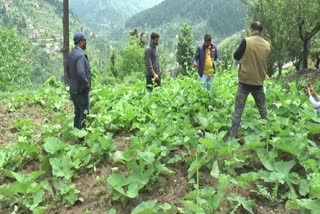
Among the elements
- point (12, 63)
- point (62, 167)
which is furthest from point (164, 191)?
point (12, 63)

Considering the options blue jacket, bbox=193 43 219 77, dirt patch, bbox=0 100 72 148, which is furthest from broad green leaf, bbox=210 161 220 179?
blue jacket, bbox=193 43 219 77

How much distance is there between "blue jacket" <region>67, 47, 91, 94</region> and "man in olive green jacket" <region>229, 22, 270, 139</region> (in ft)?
9.53

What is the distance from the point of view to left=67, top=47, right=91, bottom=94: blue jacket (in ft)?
26.8

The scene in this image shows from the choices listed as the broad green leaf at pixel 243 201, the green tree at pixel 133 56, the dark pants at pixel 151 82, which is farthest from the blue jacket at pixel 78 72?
the green tree at pixel 133 56

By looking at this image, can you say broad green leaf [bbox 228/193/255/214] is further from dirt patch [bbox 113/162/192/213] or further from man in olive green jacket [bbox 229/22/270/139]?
man in olive green jacket [bbox 229/22/270/139]

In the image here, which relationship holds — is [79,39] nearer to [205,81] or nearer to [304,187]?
[205,81]

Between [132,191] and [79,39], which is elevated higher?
[79,39]

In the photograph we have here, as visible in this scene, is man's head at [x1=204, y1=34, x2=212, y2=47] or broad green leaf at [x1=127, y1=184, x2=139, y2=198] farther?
man's head at [x1=204, y1=34, x2=212, y2=47]

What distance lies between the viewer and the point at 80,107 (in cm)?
866

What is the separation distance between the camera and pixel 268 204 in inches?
233

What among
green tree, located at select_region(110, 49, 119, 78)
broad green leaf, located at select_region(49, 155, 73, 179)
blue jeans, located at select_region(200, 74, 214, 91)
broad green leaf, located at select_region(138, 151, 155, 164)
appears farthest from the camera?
green tree, located at select_region(110, 49, 119, 78)

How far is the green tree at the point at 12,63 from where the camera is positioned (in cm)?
3366

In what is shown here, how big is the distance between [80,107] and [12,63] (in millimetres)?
28042

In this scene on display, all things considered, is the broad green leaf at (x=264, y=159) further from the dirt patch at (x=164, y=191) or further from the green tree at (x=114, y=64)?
the green tree at (x=114, y=64)
